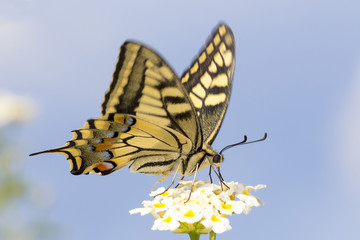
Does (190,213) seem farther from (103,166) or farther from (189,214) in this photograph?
(103,166)

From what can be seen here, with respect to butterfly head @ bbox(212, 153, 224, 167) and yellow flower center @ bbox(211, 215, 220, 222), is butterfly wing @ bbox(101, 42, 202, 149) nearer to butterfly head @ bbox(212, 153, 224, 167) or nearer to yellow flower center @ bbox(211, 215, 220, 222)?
butterfly head @ bbox(212, 153, 224, 167)

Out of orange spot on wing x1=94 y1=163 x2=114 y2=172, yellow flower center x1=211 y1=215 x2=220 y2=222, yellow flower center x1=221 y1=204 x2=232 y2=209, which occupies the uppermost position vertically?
orange spot on wing x1=94 y1=163 x2=114 y2=172

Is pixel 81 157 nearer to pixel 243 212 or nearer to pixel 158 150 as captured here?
pixel 158 150

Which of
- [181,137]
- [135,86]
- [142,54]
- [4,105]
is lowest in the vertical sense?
[4,105]

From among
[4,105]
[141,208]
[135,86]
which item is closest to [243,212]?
[141,208]

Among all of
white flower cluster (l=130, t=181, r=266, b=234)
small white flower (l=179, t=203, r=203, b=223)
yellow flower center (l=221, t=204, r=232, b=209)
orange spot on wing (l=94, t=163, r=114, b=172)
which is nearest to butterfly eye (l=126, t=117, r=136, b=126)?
orange spot on wing (l=94, t=163, r=114, b=172)

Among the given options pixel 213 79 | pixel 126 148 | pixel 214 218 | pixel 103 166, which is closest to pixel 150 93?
pixel 126 148
